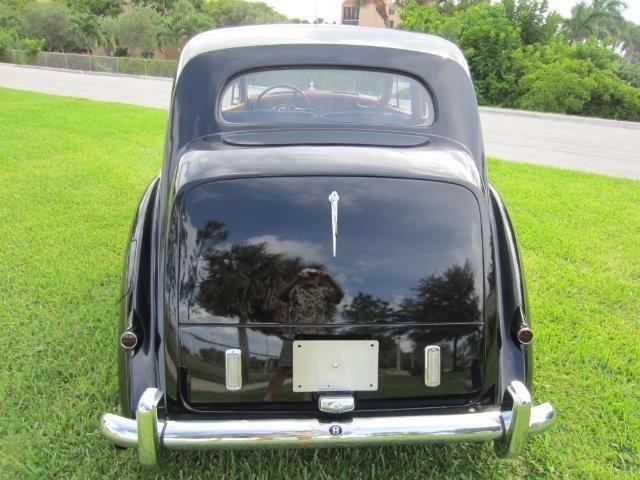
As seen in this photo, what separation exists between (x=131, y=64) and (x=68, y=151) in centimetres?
2672

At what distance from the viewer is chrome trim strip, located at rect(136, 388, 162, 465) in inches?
75.3

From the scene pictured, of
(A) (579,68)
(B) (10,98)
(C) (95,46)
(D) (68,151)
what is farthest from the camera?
(C) (95,46)

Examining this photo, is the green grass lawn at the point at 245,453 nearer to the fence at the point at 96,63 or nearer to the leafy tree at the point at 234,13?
the fence at the point at 96,63

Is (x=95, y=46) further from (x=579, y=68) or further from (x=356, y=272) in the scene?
(x=356, y=272)

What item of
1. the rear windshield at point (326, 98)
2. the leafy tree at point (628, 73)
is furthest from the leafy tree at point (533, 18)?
the rear windshield at point (326, 98)

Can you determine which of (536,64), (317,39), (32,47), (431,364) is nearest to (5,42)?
(32,47)

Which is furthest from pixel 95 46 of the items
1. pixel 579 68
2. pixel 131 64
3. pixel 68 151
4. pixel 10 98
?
pixel 68 151

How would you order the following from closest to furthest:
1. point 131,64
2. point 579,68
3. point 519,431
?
point 519,431 < point 579,68 < point 131,64

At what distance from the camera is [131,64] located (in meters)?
32.8

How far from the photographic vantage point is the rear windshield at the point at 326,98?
9.45ft

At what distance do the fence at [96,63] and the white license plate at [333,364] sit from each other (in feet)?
93.7

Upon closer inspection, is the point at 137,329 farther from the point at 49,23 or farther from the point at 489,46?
the point at 49,23

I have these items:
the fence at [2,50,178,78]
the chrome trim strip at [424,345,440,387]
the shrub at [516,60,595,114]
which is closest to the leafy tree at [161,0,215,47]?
the fence at [2,50,178,78]

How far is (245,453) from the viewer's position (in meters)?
2.61
